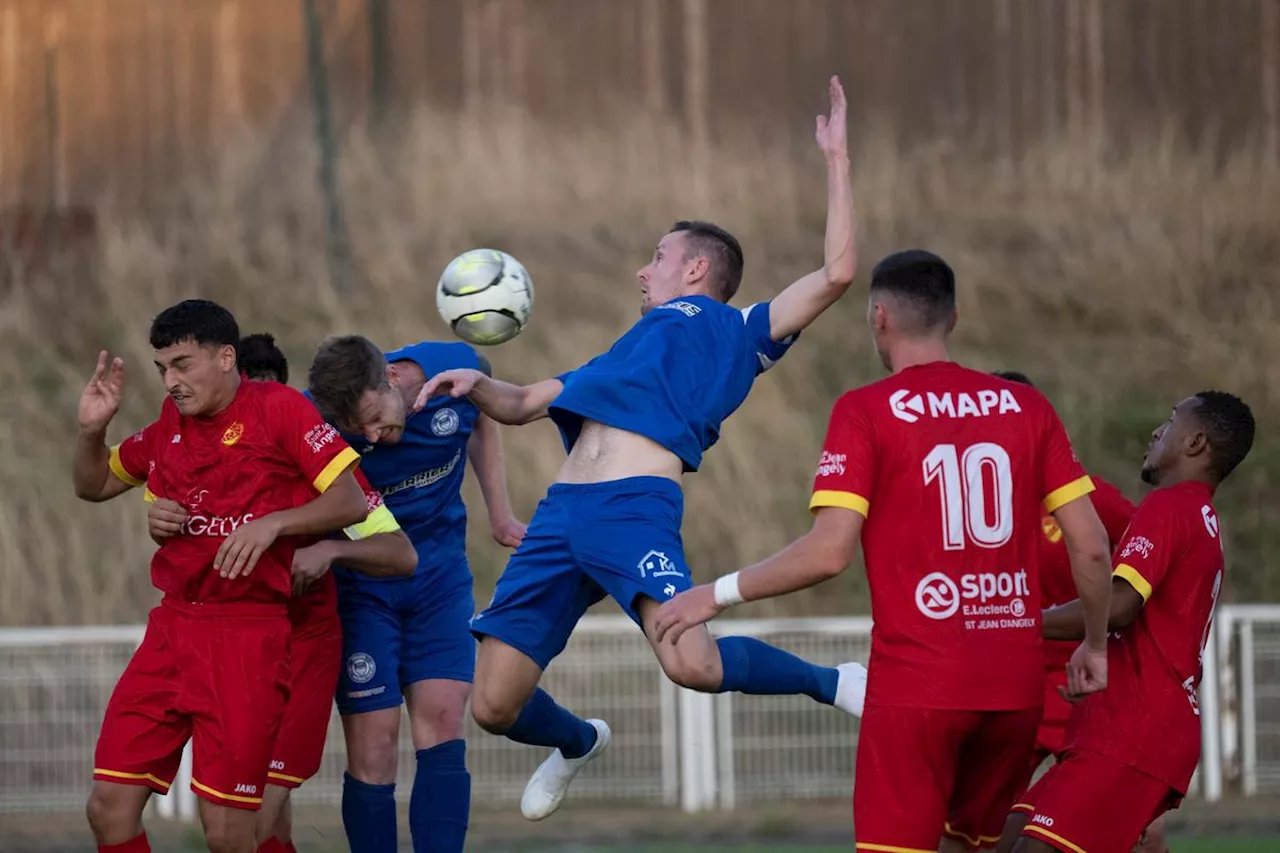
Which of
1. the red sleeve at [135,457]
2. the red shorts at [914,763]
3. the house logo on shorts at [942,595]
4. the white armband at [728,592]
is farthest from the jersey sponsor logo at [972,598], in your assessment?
the red sleeve at [135,457]

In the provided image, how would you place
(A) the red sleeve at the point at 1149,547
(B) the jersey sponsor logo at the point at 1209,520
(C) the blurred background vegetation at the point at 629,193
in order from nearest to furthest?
(A) the red sleeve at the point at 1149,547
(B) the jersey sponsor logo at the point at 1209,520
(C) the blurred background vegetation at the point at 629,193

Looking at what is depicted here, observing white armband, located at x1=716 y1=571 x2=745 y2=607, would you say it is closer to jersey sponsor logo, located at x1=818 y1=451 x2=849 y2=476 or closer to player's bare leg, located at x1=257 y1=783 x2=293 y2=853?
jersey sponsor logo, located at x1=818 y1=451 x2=849 y2=476

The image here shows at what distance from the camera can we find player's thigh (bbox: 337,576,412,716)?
273 inches

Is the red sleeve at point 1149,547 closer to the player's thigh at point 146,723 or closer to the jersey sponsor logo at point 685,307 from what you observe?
the jersey sponsor logo at point 685,307

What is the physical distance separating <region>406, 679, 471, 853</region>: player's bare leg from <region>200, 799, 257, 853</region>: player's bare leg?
3.18 ft

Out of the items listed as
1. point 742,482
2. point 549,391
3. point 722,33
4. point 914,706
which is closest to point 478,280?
point 549,391

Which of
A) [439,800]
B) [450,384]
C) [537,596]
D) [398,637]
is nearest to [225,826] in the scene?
[439,800]

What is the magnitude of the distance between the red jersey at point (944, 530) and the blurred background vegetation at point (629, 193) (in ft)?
30.4

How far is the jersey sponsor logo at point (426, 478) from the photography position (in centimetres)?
712

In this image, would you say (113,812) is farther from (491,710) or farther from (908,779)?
(908,779)

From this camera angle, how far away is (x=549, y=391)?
22.7 feet

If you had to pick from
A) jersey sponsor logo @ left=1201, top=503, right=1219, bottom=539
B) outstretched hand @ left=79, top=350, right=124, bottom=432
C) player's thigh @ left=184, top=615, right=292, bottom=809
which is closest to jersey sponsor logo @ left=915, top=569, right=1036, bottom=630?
jersey sponsor logo @ left=1201, top=503, right=1219, bottom=539

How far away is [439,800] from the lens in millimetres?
6949

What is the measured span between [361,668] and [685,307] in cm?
191
